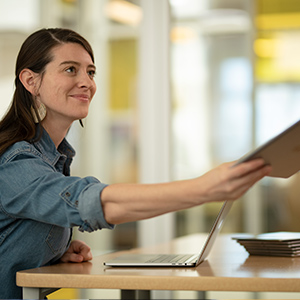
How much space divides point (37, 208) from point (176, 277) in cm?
37

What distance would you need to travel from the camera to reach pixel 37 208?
56.9 inches

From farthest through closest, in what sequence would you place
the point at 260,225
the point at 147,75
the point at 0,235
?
the point at 260,225
the point at 147,75
the point at 0,235

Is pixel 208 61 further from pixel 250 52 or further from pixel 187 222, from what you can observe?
pixel 187 222

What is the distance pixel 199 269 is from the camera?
147 cm

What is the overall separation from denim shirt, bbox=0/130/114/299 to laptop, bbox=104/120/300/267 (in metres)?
0.18

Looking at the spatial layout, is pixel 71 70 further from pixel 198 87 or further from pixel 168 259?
pixel 198 87

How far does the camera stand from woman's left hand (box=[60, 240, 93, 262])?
173cm

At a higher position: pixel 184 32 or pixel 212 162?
pixel 184 32

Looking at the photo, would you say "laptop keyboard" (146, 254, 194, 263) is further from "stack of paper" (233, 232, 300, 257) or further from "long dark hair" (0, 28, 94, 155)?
"long dark hair" (0, 28, 94, 155)

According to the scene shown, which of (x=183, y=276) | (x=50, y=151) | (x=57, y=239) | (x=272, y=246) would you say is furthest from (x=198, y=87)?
(x=183, y=276)

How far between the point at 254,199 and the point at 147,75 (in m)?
1.39

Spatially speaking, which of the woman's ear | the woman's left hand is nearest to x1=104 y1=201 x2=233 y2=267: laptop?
the woman's left hand

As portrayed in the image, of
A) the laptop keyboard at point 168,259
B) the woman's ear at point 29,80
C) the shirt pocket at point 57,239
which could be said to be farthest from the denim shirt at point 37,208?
the laptop keyboard at point 168,259

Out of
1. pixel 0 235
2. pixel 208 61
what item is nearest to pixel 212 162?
pixel 208 61
